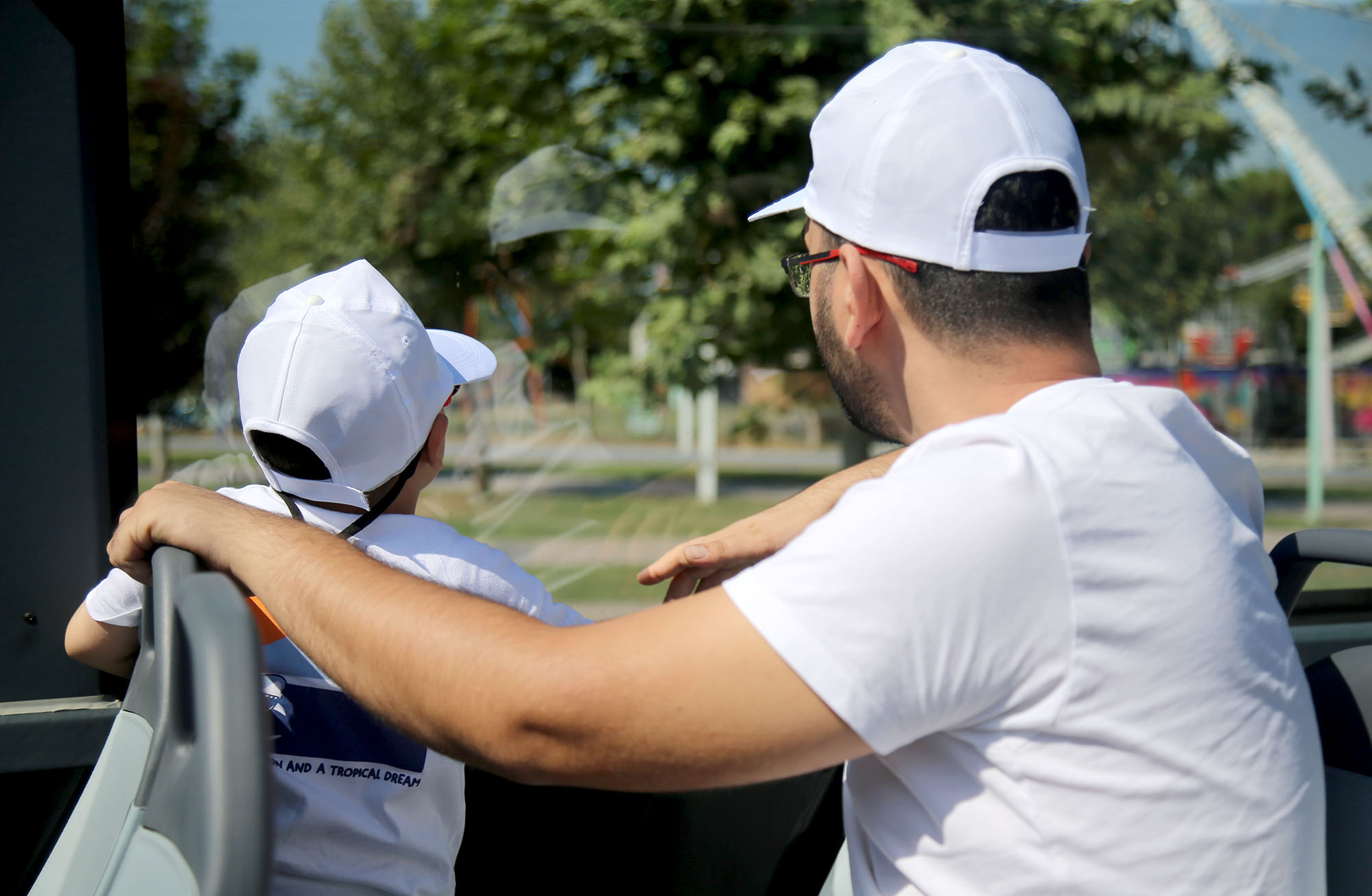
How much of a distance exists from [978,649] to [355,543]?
2.91 ft

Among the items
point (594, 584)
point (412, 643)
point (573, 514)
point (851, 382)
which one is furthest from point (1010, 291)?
point (573, 514)

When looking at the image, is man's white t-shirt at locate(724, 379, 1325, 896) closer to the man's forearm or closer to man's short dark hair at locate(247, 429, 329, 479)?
the man's forearm

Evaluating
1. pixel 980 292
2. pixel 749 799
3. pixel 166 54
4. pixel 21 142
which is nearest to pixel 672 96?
pixel 166 54

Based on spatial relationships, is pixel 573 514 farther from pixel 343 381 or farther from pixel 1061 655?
pixel 1061 655

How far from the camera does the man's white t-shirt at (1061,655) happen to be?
82cm

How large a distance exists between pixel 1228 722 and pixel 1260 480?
14.6 inches

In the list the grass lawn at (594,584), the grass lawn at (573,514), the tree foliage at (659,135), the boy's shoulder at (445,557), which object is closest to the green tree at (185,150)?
the tree foliage at (659,135)

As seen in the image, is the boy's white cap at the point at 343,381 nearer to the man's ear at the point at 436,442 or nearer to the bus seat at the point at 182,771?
the man's ear at the point at 436,442

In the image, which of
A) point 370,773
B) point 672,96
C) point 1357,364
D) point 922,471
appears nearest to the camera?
point 922,471

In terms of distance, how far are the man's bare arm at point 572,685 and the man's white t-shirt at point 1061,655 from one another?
4 cm

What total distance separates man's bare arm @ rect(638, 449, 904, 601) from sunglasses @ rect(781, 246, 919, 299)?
0.96ft

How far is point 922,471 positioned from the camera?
86 cm

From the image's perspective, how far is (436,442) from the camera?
1568 millimetres

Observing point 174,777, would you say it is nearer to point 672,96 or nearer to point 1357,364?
point 672,96
